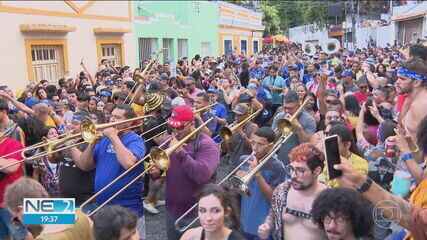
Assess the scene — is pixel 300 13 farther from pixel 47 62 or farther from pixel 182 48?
pixel 47 62

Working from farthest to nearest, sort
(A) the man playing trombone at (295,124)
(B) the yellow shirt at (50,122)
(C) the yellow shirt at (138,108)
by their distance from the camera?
1. (C) the yellow shirt at (138,108)
2. (B) the yellow shirt at (50,122)
3. (A) the man playing trombone at (295,124)

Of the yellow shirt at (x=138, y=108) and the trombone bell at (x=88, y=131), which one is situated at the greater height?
the trombone bell at (x=88, y=131)

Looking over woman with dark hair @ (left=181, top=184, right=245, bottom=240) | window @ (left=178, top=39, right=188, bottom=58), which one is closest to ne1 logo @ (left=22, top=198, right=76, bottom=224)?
woman with dark hair @ (left=181, top=184, right=245, bottom=240)

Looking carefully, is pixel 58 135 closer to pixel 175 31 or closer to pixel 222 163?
pixel 222 163

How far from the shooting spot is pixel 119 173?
416 centimetres

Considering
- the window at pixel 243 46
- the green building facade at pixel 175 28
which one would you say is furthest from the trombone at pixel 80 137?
the window at pixel 243 46

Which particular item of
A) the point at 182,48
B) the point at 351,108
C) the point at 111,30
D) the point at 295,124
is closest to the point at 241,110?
the point at 295,124

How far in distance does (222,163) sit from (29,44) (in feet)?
22.9

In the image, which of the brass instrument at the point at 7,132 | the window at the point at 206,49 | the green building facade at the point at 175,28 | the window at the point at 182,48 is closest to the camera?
the brass instrument at the point at 7,132

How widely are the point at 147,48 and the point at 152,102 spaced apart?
13.5 meters

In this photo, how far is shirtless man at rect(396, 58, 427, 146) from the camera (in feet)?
13.9

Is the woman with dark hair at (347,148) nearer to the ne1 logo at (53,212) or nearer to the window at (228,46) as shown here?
the ne1 logo at (53,212)

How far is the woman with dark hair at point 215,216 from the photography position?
3.01 metres

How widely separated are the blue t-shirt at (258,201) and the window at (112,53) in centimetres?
1259
